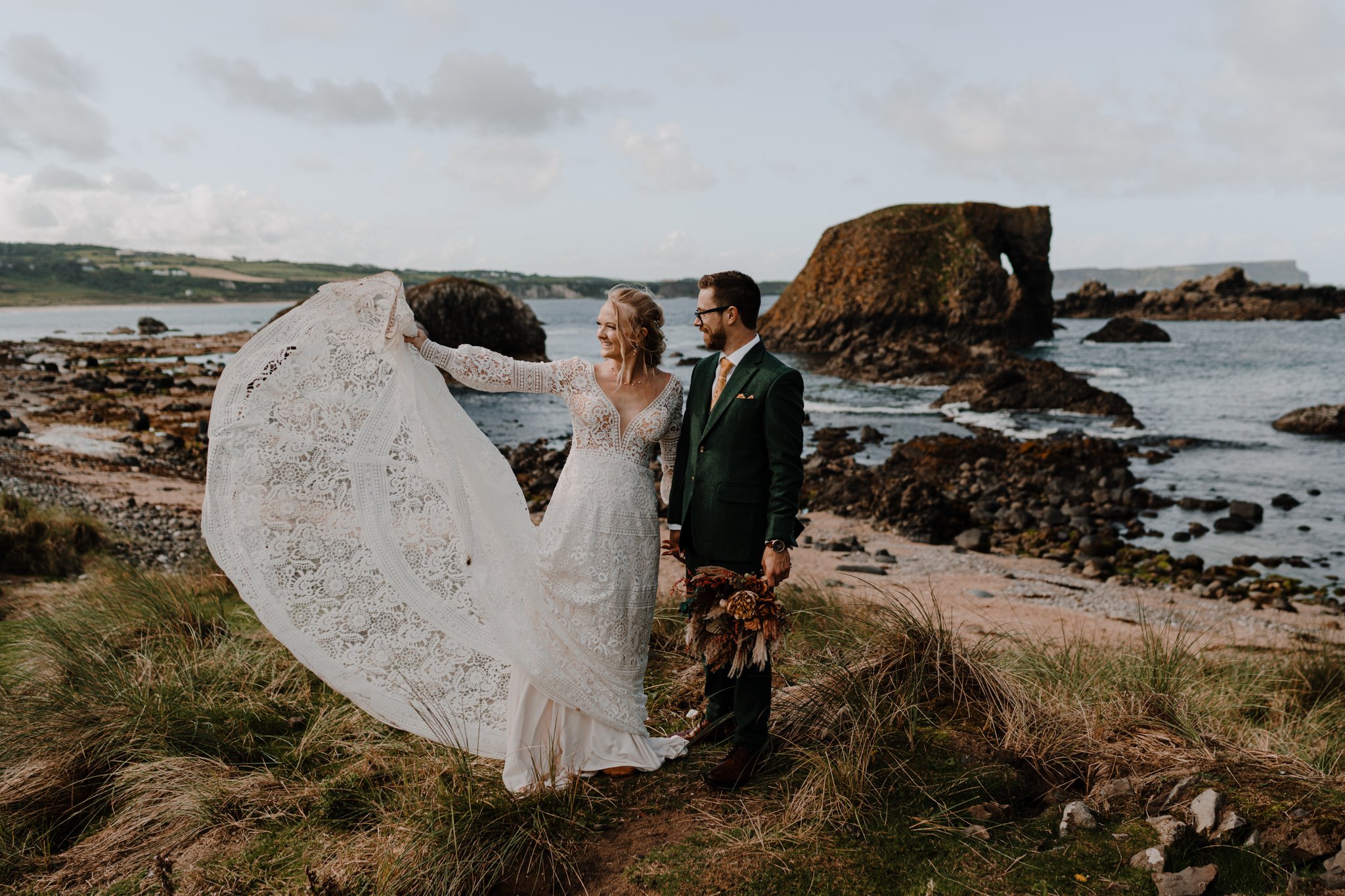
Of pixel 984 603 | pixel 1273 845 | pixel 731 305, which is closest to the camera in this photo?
pixel 1273 845

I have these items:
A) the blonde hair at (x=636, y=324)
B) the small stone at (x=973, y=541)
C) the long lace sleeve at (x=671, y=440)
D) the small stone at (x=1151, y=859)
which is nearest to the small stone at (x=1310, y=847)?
the small stone at (x=1151, y=859)

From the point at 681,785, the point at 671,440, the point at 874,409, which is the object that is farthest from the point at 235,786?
the point at 874,409

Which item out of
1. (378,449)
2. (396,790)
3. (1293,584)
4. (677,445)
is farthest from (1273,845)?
(1293,584)

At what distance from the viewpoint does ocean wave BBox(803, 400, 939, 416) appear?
28983 millimetres

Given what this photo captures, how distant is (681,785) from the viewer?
407 cm

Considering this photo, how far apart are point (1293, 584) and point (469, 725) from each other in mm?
12820

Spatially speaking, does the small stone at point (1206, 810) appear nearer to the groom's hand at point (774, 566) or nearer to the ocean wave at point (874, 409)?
the groom's hand at point (774, 566)

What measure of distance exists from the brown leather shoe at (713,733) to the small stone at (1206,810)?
81.9 inches

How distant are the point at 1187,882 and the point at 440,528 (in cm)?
351

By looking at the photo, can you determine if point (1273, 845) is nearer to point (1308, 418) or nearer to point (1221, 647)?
point (1221, 647)

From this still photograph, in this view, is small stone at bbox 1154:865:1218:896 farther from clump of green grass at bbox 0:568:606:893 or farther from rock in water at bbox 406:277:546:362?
rock in water at bbox 406:277:546:362

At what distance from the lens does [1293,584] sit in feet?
39.4

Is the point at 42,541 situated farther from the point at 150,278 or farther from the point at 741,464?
the point at 150,278

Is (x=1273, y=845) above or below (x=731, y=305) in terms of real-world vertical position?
below
